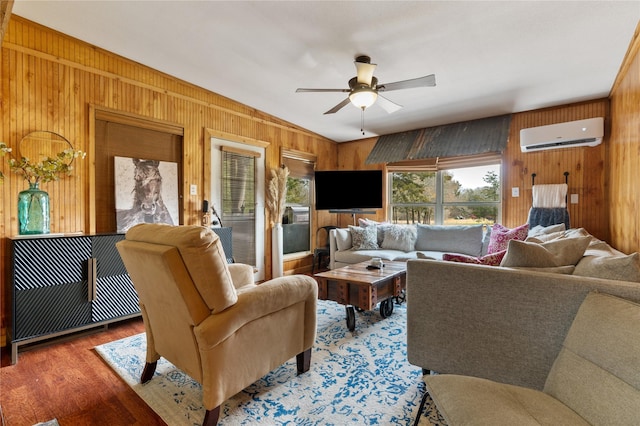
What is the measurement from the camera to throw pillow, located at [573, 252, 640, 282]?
55.7 inches

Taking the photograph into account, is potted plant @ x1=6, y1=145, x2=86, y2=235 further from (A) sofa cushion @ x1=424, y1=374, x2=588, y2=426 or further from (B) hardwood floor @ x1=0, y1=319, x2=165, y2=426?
(A) sofa cushion @ x1=424, y1=374, x2=588, y2=426

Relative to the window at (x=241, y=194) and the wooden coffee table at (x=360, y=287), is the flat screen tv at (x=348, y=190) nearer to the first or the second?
the window at (x=241, y=194)

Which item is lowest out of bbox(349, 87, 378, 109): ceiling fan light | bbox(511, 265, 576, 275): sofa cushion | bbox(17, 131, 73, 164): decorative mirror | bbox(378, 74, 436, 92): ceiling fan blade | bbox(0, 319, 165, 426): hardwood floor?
bbox(0, 319, 165, 426): hardwood floor

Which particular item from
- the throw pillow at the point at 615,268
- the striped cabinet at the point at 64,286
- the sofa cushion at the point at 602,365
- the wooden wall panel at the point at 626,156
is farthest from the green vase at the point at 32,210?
the wooden wall panel at the point at 626,156

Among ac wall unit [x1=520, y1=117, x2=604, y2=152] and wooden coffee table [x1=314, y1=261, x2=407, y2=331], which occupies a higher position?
ac wall unit [x1=520, y1=117, x2=604, y2=152]

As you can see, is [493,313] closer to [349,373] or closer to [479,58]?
[349,373]

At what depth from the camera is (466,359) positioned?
176 centimetres

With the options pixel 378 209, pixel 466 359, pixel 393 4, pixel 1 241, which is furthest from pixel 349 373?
pixel 378 209

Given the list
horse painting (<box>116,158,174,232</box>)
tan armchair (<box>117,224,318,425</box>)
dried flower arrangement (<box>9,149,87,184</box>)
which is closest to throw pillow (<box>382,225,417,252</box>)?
tan armchair (<box>117,224,318,425</box>)

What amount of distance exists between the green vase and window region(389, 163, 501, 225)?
15.4 feet

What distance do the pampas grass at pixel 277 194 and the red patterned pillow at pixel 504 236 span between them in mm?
2941

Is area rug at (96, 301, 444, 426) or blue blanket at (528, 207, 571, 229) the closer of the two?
area rug at (96, 301, 444, 426)

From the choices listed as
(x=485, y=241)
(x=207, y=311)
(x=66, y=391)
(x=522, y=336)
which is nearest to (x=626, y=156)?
(x=485, y=241)

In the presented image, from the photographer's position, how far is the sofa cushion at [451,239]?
4.31m
